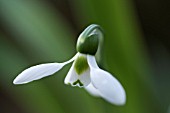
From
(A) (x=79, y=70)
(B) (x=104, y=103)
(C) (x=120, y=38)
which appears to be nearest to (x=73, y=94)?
(B) (x=104, y=103)

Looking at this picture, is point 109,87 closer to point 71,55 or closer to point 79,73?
point 79,73

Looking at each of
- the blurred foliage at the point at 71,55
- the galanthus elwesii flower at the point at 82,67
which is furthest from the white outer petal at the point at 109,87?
the blurred foliage at the point at 71,55

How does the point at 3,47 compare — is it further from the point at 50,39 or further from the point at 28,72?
the point at 28,72

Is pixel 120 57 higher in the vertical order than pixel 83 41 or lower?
lower

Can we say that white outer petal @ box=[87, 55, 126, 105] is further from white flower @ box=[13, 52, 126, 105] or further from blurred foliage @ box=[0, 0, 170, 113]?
blurred foliage @ box=[0, 0, 170, 113]

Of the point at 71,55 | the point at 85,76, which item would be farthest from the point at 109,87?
the point at 71,55

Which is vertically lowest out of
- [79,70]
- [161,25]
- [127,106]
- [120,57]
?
[161,25]
